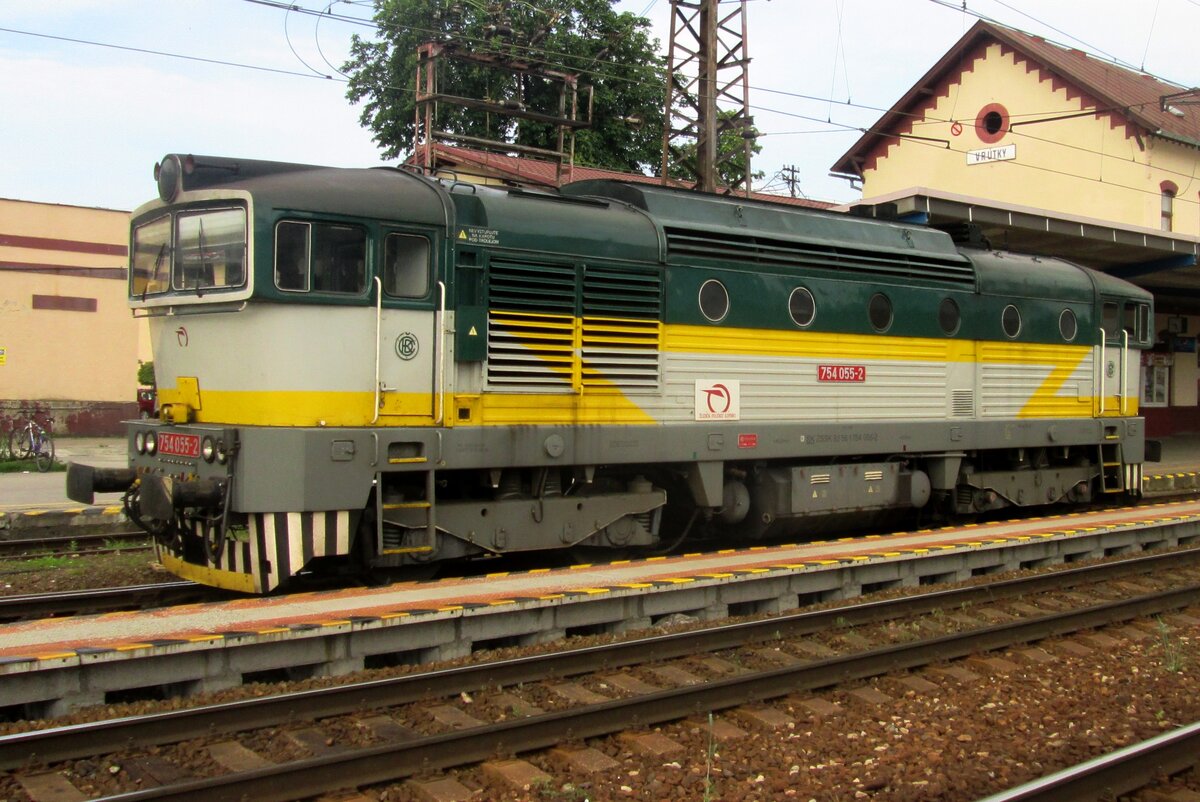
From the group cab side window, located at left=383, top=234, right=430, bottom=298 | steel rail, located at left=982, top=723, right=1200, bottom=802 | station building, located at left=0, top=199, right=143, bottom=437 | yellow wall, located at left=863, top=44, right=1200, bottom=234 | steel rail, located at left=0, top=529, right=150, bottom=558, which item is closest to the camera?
steel rail, located at left=982, top=723, right=1200, bottom=802

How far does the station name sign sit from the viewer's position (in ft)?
112

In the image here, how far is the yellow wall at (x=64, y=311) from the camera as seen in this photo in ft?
87.6

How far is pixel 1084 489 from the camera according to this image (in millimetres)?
14914

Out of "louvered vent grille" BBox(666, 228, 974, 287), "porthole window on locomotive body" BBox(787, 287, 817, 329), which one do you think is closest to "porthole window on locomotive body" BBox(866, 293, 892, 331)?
"louvered vent grille" BBox(666, 228, 974, 287)

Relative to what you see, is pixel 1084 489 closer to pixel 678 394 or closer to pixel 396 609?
pixel 678 394

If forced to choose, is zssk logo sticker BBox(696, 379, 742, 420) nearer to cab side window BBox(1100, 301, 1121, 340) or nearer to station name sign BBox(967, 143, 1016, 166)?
cab side window BBox(1100, 301, 1121, 340)

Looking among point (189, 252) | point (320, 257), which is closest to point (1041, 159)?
point (320, 257)

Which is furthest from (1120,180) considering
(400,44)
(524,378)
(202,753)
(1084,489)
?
(202,753)

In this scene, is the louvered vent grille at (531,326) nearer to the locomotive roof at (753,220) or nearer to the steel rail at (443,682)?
the locomotive roof at (753,220)

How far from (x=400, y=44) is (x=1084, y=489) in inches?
1228

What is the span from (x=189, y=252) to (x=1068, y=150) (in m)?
31.0

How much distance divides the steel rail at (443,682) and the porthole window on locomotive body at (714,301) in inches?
121

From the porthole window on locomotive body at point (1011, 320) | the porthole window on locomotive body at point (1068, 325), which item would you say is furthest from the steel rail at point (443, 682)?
the porthole window on locomotive body at point (1068, 325)

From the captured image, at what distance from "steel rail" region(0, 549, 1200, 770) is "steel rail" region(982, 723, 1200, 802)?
2898 mm
